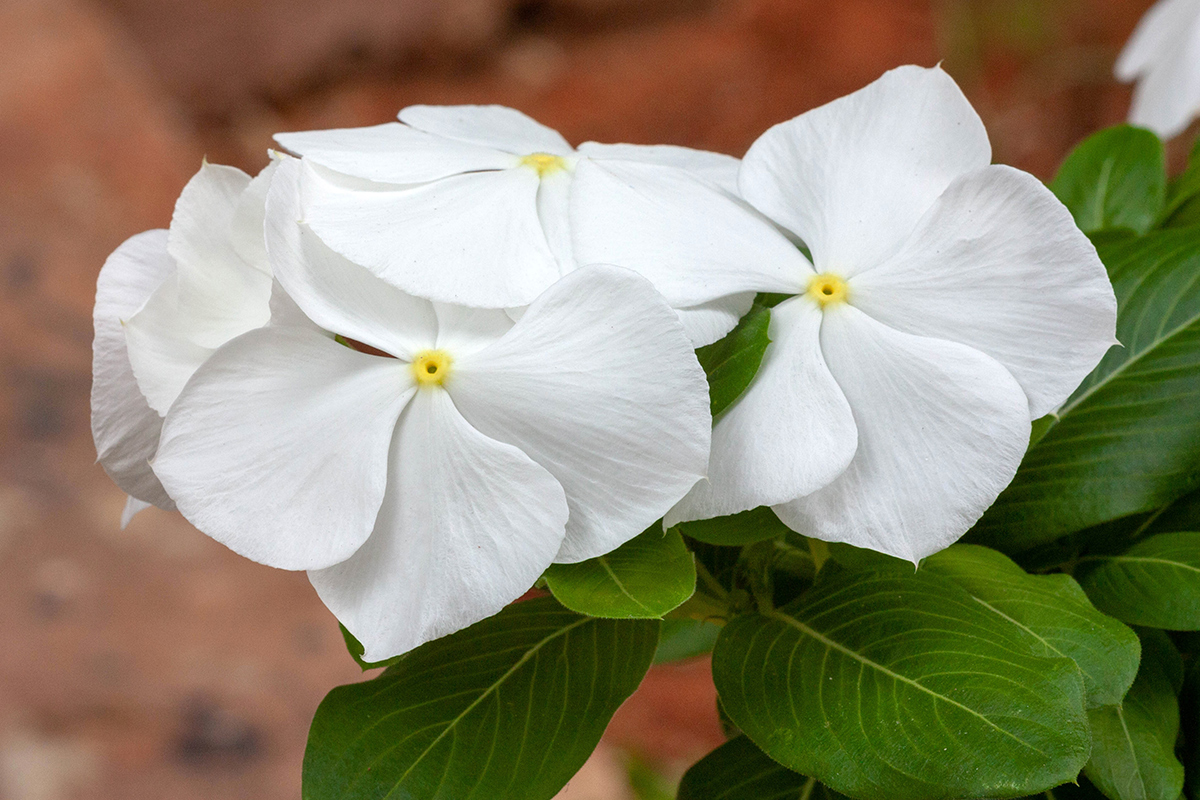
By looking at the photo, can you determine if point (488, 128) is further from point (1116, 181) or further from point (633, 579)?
point (1116, 181)

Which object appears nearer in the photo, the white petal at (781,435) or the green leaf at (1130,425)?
the white petal at (781,435)

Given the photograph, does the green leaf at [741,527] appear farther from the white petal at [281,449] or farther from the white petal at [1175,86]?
→ the white petal at [1175,86]

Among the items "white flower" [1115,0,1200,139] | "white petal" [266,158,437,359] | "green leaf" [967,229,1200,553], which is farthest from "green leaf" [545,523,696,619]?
"white flower" [1115,0,1200,139]

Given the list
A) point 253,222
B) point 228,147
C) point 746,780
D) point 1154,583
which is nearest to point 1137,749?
point 1154,583

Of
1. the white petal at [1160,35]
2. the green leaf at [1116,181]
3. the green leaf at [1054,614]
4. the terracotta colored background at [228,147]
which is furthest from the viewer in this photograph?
the terracotta colored background at [228,147]

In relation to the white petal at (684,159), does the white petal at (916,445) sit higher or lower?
lower

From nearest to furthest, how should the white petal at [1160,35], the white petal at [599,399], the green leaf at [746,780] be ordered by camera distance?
the white petal at [599,399] < the green leaf at [746,780] < the white petal at [1160,35]

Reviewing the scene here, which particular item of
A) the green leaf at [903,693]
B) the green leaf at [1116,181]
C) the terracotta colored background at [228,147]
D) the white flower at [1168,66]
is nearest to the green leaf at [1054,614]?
the green leaf at [903,693]

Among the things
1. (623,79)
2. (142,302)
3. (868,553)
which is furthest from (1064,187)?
(623,79)
